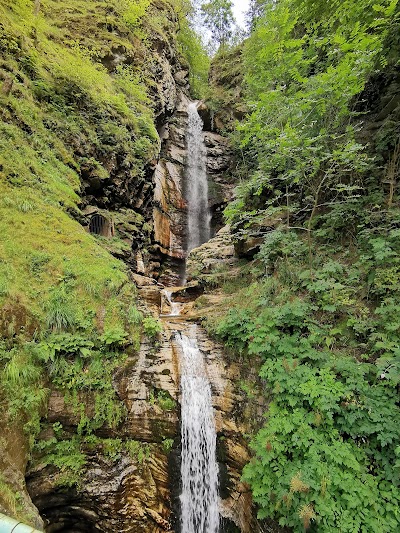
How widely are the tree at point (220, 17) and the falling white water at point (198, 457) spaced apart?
30822mm

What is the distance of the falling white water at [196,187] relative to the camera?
16.6m

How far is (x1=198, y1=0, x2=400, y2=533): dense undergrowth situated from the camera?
137 inches

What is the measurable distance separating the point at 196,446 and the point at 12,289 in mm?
3995

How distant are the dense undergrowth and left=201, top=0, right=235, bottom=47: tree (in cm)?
2614

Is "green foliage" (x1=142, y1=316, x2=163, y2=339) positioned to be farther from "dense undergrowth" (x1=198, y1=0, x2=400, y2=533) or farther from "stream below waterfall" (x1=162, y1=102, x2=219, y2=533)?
"dense undergrowth" (x1=198, y1=0, x2=400, y2=533)

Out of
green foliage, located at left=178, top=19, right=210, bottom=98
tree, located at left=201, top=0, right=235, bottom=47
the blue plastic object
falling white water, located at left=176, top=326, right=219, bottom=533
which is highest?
tree, located at left=201, top=0, right=235, bottom=47

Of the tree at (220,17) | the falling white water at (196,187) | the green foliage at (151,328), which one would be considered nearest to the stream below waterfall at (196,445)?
the green foliage at (151,328)

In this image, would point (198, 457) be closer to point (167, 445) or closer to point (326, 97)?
point (167, 445)

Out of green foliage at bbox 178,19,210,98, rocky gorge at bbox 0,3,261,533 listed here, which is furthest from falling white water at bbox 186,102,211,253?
rocky gorge at bbox 0,3,261,533

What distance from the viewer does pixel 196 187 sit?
→ 690 inches

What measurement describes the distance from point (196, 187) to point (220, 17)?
2056 cm

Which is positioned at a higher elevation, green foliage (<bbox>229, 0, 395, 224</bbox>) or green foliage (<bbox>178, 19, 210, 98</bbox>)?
green foliage (<bbox>178, 19, 210, 98</bbox>)

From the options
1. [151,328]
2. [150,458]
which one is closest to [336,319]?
[151,328]

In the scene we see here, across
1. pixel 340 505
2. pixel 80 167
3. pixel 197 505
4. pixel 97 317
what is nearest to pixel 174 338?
pixel 97 317
